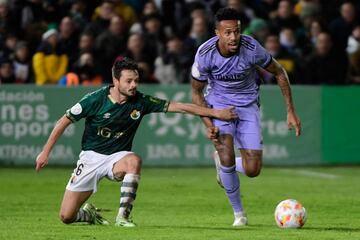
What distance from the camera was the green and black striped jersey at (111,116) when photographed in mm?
11898

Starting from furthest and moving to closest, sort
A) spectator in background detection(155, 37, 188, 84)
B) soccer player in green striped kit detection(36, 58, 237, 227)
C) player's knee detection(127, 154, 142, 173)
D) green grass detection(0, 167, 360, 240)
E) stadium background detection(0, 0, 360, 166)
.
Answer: spectator in background detection(155, 37, 188, 84) → stadium background detection(0, 0, 360, 166) → soccer player in green striped kit detection(36, 58, 237, 227) → player's knee detection(127, 154, 142, 173) → green grass detection(0, 167, 360, 240)

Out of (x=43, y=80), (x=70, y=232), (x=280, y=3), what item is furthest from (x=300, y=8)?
(x=70, y=232)

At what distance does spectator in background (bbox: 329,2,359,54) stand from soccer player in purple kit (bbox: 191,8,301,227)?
34.9ft

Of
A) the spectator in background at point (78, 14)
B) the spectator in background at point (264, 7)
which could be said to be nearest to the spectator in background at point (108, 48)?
the spectator in background at point (78, 14)

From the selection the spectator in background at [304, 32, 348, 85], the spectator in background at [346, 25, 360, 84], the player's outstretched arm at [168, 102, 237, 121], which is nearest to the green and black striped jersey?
the player's outstretched arm at [168, 102, 237, 121]

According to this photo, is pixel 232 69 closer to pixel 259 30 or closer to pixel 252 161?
pixel 252 161

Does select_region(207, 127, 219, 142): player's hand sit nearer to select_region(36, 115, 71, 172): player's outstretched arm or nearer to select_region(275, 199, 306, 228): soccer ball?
select_region(275, 199, 306, 228): soccer ball

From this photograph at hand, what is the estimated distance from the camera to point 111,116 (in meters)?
11.9

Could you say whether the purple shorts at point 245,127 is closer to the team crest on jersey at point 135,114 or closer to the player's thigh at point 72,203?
the team crest on jersey at point 135,114

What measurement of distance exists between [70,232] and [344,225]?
299 centimetres

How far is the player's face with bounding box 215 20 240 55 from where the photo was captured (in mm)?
11961

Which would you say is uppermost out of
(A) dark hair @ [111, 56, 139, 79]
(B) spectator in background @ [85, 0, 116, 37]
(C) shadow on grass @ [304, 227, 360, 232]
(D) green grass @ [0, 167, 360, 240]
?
(B) spectator in background @ [85, 0, 116, 37]

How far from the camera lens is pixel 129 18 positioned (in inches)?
945

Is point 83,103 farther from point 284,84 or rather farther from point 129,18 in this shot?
point 129,18
